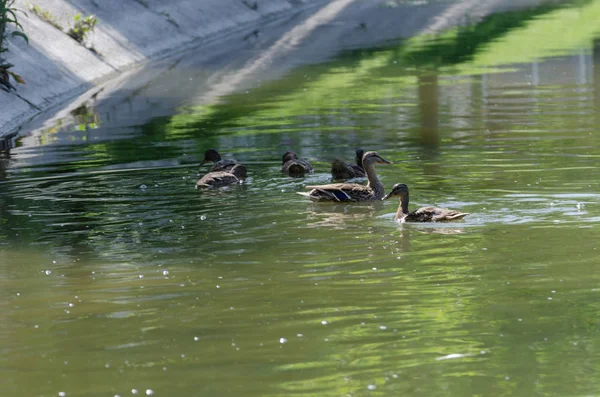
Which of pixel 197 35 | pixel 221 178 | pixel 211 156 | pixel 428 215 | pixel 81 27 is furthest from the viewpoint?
pixel 197 35

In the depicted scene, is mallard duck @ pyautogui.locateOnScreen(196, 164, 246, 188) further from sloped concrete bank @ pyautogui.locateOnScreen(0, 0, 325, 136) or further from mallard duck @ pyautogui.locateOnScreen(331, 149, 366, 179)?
sloped concrete bank @ pyautogui.locateOnScreen(0, 0, 325, 136)

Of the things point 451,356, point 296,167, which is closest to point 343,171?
point 296,167

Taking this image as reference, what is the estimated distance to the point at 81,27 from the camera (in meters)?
34.7

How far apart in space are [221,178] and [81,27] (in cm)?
1990

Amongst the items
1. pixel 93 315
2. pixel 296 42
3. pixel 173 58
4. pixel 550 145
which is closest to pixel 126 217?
pixel 93 315

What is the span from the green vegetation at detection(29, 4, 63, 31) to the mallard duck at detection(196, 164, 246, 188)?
19860 millimetres

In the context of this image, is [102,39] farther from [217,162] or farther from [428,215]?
[428,215]

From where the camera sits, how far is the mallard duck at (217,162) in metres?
17.0

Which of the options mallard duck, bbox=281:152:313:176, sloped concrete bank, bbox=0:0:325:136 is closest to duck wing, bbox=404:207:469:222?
mallard duck, bbox=281:152:313:176

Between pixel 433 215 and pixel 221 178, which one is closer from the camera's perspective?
pixel 433 215

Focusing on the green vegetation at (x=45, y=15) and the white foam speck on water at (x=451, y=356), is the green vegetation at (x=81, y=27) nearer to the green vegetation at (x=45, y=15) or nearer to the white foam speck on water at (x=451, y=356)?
the green vegetation at (x=45, y=15)

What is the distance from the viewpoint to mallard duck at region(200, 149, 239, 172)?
17.0 m

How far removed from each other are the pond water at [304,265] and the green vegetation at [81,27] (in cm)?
1234

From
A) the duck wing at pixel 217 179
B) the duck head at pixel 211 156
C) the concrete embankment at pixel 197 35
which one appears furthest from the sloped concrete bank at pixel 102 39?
the duck wing at pixel 217 179
